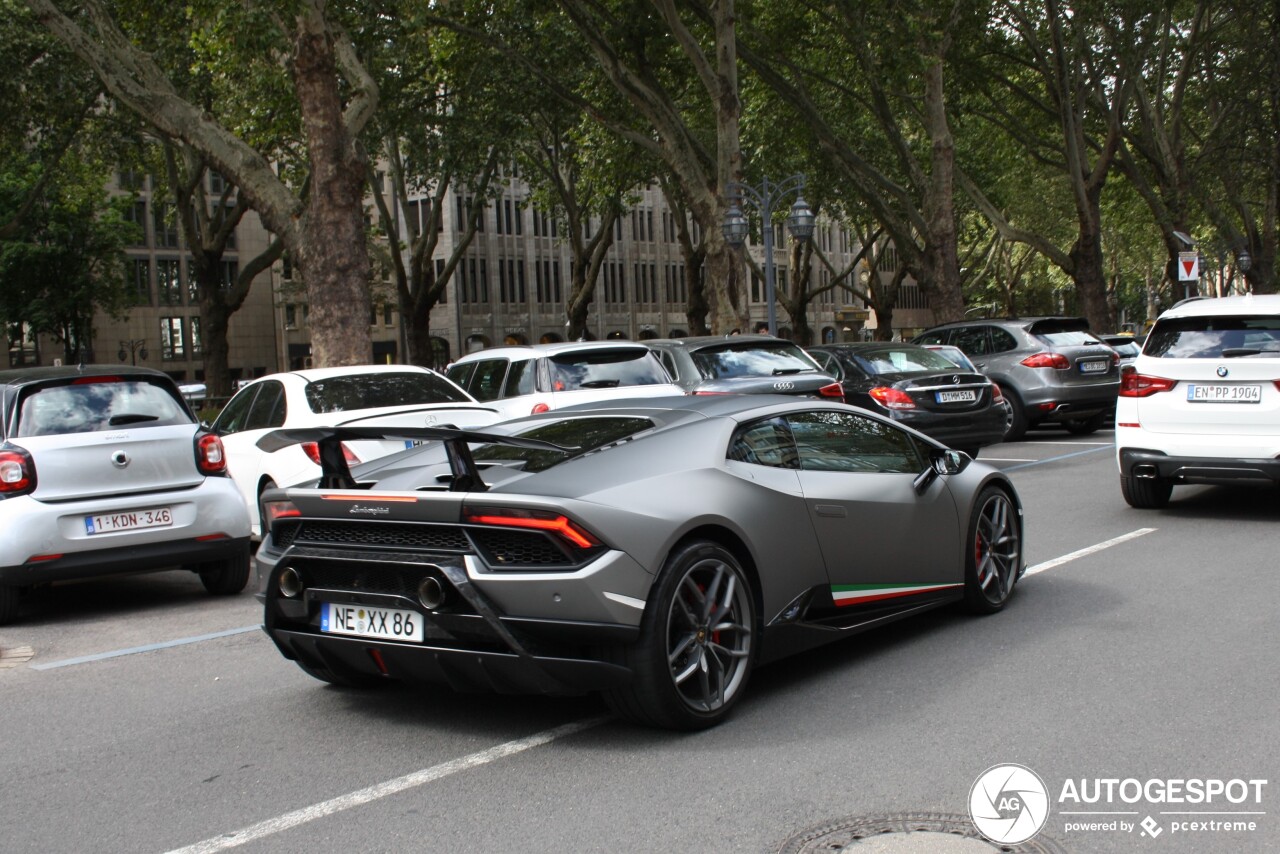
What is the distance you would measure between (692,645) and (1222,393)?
22.3 ft

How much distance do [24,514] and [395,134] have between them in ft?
90.9

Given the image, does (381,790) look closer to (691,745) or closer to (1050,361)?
(691,745)

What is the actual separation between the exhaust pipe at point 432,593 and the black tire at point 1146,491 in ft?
25.2

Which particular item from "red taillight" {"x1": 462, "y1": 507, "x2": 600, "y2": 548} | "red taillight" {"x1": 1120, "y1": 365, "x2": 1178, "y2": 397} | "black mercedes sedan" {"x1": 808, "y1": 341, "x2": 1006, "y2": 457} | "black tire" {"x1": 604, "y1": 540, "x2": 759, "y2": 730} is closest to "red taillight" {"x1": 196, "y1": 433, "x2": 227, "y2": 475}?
"red taillight" {"x1": 462, "y1": 507, "x2": 600, "y2": 548}

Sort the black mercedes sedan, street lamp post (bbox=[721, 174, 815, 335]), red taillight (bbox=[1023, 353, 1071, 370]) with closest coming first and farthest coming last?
the black mercedes sedan
red taillight (bbox=[1023, 353, 1071, 370])
street lamp post (bbox=[721, 174, 815, 335])

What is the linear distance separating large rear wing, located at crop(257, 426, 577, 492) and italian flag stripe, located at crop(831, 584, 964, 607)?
1.43m

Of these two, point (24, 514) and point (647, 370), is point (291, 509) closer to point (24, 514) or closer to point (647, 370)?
point (24, 514)

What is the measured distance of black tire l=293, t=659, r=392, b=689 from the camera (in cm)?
603

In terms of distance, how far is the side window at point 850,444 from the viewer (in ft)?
20.8

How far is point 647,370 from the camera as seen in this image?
43.9ft

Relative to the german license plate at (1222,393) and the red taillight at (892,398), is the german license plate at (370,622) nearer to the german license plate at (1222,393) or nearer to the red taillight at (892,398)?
the german license plate at (1222,393)

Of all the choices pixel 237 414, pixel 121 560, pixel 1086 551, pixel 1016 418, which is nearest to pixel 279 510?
pixel 121 560

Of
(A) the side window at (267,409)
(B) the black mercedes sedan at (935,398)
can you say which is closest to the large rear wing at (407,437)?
(A) the side window at (267,409)
